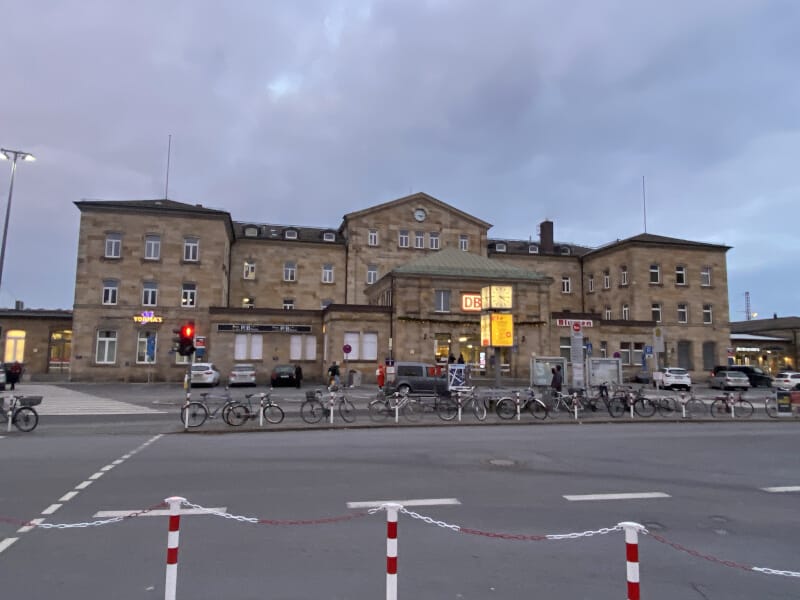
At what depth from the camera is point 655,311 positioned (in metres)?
49.5

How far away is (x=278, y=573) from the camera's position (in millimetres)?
5133

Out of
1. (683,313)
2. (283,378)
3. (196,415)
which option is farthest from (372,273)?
(196,415)

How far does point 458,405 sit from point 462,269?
21728mm

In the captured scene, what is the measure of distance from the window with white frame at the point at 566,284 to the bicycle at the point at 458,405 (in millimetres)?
41597

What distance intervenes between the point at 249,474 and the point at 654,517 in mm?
6389

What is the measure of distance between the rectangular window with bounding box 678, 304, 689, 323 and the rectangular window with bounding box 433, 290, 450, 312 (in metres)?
24.2

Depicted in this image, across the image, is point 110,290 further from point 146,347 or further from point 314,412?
point 314,412

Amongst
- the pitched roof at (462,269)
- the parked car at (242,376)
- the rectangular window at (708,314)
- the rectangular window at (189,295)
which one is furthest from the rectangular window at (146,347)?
the rectangular window at (708,314)

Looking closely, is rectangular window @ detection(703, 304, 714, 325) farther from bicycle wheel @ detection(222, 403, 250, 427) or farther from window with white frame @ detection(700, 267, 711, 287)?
bicycle wheel @ detection(222, 403, 250, 427)

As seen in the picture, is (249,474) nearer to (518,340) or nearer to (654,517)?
(654,517)

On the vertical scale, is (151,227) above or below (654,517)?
above

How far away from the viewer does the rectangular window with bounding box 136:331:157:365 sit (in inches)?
1574

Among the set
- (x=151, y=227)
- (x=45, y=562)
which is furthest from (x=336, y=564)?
(x=151, y=227)

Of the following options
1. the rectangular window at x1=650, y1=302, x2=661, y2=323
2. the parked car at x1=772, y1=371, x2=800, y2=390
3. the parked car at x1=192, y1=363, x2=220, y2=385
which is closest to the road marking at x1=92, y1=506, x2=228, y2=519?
the parked car at x1=192, y1=363, x2=220, y2=385
